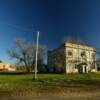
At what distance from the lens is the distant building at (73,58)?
48.5m

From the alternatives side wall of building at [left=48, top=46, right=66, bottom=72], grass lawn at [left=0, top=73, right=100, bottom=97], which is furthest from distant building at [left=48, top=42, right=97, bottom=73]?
grass lawn at [left=0, top=73, right=100, bottom=97]

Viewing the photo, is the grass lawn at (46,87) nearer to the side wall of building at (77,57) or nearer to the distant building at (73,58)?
the distant building at (73,58)

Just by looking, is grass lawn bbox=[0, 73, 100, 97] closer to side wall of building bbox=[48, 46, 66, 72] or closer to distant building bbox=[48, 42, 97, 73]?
distant building bbox=[48, 42, 97, 73]

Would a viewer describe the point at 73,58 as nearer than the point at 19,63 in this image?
Yes

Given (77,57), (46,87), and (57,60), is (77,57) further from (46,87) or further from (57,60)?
(46,87)

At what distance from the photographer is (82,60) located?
5075cm

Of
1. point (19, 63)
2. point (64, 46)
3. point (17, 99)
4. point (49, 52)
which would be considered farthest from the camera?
point (49, 52)

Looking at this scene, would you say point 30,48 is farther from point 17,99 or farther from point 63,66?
point 17,99

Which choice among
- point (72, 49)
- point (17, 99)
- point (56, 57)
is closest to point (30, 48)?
point (56, 57)

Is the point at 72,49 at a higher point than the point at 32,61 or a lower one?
higher

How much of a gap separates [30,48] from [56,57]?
738 centimetres

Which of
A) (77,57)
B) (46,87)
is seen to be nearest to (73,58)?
(77,57)

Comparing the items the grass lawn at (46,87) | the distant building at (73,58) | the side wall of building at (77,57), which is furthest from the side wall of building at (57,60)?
the grass lawn at (46,87)

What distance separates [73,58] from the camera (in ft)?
161
